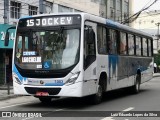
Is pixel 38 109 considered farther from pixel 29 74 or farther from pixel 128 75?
pixel 128 75

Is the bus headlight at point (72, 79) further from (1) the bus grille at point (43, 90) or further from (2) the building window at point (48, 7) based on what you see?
(2) the building window at point (48, 7)

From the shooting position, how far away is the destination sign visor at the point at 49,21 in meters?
13.7

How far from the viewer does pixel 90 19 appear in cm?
1418

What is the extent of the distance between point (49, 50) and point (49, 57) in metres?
0.24

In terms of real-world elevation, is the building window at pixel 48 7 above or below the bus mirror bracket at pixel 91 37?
above

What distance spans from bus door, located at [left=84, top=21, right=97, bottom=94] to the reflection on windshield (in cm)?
41

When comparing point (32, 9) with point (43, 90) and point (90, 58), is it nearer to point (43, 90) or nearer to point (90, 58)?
point (90, 58)

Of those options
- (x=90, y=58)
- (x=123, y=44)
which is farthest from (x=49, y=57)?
(x=123, y=44)

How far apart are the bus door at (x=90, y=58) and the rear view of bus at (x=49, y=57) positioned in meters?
0.36

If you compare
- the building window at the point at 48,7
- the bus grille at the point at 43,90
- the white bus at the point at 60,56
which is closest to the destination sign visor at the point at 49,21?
the white bus at the point at 60,56

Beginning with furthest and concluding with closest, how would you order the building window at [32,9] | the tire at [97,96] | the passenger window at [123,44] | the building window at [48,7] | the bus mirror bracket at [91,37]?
the building window at [48,7] → the building window at [32,9] → the passenger window at [123,44] → the tire at [97,96] → the bus mirror bracket at [91,37]

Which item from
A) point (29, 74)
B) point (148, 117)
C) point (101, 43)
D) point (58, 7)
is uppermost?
point (58, 7)

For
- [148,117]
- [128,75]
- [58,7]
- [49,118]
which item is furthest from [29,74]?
[58,7]

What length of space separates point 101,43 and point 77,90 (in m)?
2.64
